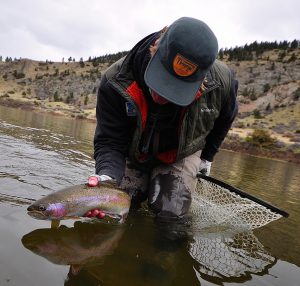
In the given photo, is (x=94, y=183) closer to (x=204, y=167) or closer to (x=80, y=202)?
(x=80, y=202)

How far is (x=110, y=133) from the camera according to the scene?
4039 millimetres

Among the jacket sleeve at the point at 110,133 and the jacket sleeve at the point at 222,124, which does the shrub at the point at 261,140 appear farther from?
the jacket sleeve at the point at 110,133

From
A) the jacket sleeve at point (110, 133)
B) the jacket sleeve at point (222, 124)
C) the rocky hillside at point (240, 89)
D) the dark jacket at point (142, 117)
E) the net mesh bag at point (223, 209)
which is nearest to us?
the dark jacket at point (142, 117)

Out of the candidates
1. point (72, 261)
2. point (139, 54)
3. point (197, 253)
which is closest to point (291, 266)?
point (197, 253)

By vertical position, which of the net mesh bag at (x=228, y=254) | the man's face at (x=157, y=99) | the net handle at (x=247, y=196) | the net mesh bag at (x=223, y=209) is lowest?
the net mesh bag at (x=228, y=254)

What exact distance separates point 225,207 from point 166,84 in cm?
231

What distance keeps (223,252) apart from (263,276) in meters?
0.55

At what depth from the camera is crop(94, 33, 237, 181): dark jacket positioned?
3.65m

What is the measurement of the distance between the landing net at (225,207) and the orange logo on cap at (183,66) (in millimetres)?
1982

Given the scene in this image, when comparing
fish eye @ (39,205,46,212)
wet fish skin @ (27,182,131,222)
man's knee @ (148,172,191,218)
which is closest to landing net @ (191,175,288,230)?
man's knee @ (148,172,191,218)

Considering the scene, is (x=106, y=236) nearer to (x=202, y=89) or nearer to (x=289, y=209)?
(x=202, y=89)

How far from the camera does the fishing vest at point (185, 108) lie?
3.63 meters

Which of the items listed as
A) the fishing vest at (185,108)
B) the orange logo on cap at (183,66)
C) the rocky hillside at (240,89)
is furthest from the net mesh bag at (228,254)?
the rocky hillside at (240,89)

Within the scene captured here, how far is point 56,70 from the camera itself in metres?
82.7
